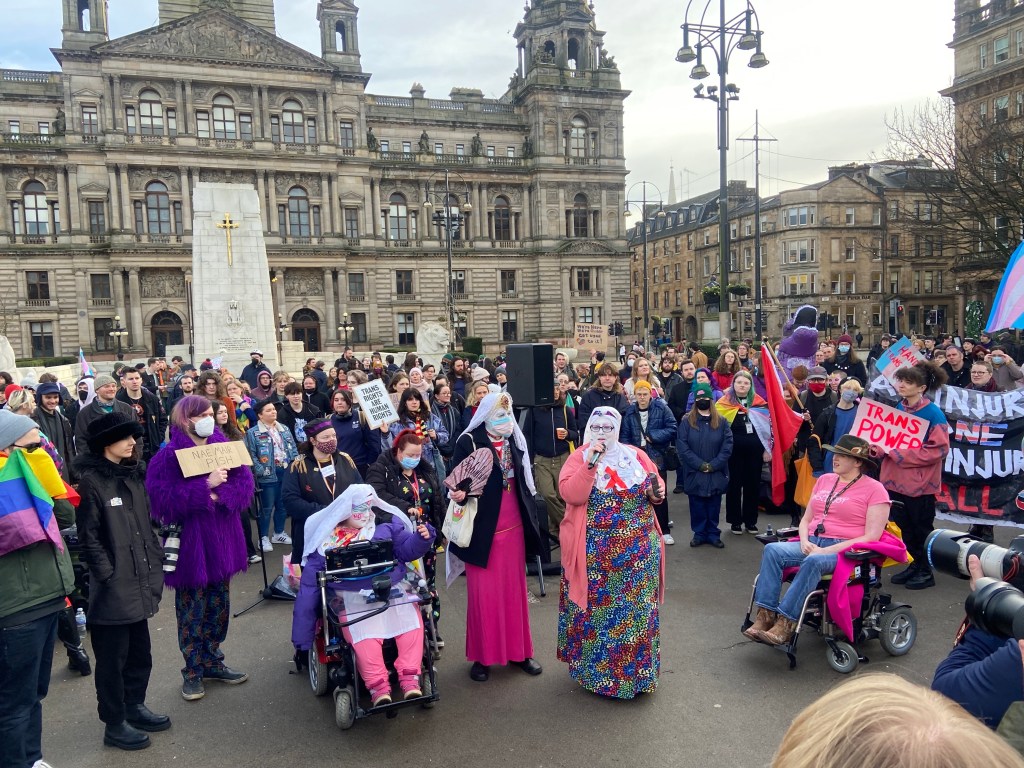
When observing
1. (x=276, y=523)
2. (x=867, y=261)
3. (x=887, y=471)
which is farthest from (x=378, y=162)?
(x=887, y=471)

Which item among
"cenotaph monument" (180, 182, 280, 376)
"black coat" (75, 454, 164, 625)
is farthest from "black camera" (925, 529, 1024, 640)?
"cenotaph monument" (180, 182, 280, 376)

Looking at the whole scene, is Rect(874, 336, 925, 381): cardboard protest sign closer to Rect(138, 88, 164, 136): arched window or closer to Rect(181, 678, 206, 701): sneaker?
Rect(181, 678, 206, 701): sneaker

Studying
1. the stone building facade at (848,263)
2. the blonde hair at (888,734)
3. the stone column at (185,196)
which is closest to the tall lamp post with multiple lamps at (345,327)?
the stone column at (185,196)

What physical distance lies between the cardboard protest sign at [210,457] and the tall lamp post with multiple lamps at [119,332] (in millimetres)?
45743

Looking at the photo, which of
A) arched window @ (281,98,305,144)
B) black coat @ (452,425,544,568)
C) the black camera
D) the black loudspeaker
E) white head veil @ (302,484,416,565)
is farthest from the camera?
arched window @ (281,98,305,144)

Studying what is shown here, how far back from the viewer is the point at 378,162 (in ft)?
178

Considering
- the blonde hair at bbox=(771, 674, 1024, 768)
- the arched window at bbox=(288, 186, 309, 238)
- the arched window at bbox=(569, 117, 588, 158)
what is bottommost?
the blonde hair at bbox=(771, 674, 1024, 768)

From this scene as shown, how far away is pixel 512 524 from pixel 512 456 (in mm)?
524

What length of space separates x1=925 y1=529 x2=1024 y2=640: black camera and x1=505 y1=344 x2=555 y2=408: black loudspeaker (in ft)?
13.1

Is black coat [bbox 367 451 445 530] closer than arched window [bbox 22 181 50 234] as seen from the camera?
Yes

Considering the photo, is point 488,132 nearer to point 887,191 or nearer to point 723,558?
point 887,191

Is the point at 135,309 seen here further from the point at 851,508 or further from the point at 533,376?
the point at 851,508

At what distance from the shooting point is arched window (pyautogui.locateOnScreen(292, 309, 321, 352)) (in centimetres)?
5203

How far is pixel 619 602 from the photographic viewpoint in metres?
4.88
